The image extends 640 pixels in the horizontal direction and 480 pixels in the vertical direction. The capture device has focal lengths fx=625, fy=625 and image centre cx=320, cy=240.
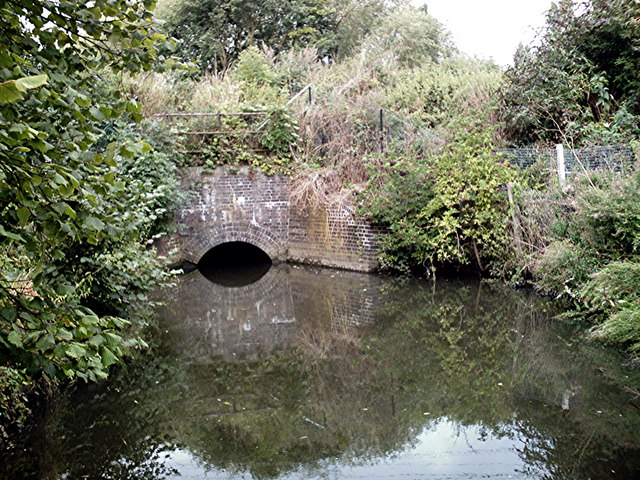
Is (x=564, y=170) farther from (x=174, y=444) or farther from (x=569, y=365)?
(x=174, y=444)

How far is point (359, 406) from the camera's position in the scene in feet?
19.5

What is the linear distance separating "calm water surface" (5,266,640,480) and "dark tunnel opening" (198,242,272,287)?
12.3ft

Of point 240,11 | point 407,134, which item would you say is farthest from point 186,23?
point 407,134

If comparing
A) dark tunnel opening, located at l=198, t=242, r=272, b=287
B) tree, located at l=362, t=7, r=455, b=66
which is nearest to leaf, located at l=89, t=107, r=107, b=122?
dark tunnel opening, located at l=198, t=242, r=272, b=287

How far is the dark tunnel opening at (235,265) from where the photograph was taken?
43.3 ft

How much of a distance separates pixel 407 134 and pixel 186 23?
16395 mm

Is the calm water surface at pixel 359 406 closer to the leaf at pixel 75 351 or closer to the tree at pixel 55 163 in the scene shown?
the tree at pixel 55 163

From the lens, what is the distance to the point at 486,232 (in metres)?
11.2

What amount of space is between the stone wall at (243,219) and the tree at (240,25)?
12670 millimetres

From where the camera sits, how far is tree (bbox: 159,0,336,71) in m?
25.5

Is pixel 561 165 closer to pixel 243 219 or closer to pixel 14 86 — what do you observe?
pixel 243 219

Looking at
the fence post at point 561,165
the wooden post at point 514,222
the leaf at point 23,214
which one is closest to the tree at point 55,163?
the leaf at point 23,214

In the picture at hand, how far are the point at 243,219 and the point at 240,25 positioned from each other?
1463 cm

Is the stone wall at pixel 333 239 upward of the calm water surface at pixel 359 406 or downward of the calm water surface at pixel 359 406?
upward
